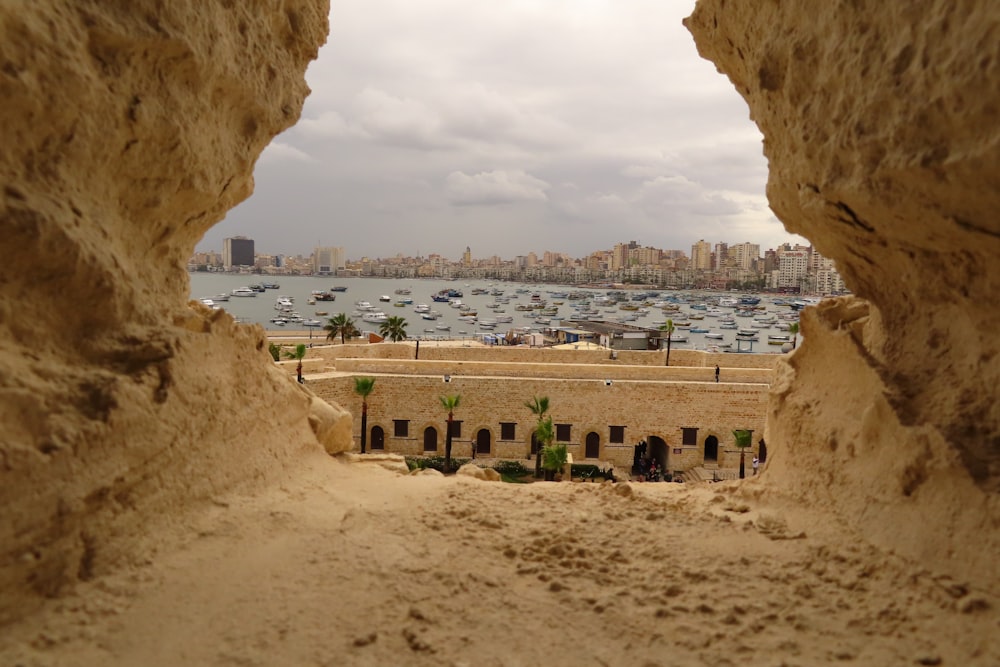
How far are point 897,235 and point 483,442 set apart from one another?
17852 mm

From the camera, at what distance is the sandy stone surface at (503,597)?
2.87 m

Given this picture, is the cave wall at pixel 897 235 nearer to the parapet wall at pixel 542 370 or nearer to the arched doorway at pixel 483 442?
the parapet wall at pixel 542 370

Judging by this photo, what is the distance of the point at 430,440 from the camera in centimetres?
2081

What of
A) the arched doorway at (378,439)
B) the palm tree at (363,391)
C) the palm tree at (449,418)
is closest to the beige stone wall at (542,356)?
the arched doorway at (378,439)

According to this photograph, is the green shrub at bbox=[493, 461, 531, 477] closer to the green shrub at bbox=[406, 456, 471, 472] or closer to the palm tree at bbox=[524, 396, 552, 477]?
the palm tree at bbox=[524, 396, 552, 477]

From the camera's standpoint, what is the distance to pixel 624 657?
2918mm

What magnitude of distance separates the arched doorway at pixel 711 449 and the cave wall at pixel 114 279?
18.1m

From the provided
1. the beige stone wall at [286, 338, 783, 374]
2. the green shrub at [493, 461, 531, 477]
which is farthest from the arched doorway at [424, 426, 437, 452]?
the beige stone wall at [286, 338, 783, 374]

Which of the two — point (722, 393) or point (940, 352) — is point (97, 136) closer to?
point (940, 352)

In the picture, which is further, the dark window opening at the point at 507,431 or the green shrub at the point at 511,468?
the dark window opening at the point at 507,431

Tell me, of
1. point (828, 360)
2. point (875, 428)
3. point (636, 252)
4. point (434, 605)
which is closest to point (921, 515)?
point (875, 428)

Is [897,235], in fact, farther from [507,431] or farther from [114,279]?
[507,431]

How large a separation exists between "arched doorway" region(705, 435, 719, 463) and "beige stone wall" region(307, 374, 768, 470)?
0.71ft

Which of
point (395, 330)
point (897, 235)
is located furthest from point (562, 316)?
point (897, 235)
